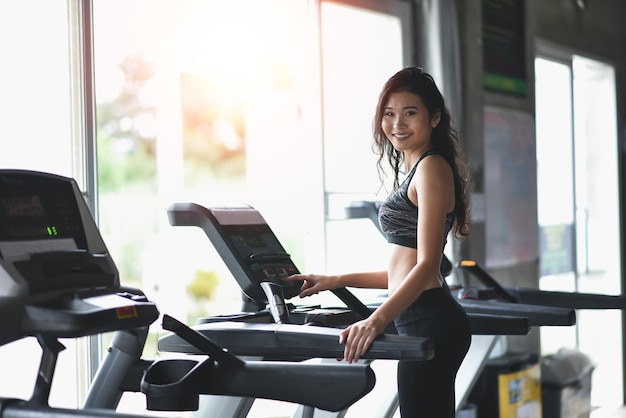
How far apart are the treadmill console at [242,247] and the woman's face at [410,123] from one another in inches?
19.1

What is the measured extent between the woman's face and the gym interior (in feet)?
1.61

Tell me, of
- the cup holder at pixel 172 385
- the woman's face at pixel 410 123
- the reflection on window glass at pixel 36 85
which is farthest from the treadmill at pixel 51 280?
the reflection on window glass at pixel 36 85

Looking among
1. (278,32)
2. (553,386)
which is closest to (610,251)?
(553,386)

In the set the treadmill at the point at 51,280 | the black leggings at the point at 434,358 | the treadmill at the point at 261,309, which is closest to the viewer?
the treadmill at the point at 51,280

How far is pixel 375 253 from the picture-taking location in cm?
488

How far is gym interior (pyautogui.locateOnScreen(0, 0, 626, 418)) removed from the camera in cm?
206

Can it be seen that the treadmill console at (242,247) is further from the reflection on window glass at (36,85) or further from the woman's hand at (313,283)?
the reflection on window glass at (36,85)

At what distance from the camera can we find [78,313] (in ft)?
6.02

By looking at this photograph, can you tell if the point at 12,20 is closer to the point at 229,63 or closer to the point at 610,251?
the point at 229,63

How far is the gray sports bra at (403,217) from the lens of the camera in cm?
252

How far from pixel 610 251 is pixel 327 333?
5569 millimetres

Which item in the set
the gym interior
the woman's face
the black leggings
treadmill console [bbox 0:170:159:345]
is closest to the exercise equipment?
the gym interior

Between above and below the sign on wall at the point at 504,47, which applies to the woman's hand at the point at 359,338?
below

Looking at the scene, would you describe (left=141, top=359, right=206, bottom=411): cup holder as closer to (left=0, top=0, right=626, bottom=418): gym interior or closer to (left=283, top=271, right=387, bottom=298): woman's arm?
(left=0, top=0, right=626, bottom=418): gym interior
